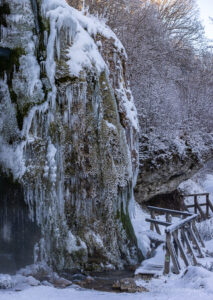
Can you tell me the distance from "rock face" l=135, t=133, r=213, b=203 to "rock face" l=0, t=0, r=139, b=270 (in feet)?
14.0

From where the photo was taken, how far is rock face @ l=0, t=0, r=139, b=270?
6293 mm

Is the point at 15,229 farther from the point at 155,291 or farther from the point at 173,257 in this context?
the point at 173,257

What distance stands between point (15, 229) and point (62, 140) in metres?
1.96

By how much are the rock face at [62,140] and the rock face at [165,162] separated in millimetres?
4260

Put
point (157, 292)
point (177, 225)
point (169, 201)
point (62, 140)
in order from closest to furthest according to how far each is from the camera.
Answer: point (157, 292)
point (177, 225)
point (62, 140)
point (169, 201)

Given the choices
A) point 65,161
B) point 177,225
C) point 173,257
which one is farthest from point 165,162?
point 173,257

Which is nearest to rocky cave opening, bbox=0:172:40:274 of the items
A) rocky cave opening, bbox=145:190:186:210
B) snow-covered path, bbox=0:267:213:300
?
snow-covered path, bbox=0:267:213:300

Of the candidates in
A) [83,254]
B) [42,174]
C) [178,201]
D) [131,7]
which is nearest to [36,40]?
[42,174]

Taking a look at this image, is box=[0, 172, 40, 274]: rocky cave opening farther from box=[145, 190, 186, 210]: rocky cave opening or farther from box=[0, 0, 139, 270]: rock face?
box=[145, 190, 186, 210]: rocky cave opening

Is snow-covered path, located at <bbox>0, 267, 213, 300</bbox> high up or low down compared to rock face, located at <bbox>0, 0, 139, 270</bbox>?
down

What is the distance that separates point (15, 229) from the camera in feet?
20.2

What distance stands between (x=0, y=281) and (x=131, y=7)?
46.4ft

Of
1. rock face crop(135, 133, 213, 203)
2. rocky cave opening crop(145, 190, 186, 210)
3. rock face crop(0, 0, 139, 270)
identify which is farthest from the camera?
rocky cave opening crop(145, 190, 186, 210)

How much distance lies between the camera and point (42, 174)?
6.27 m
